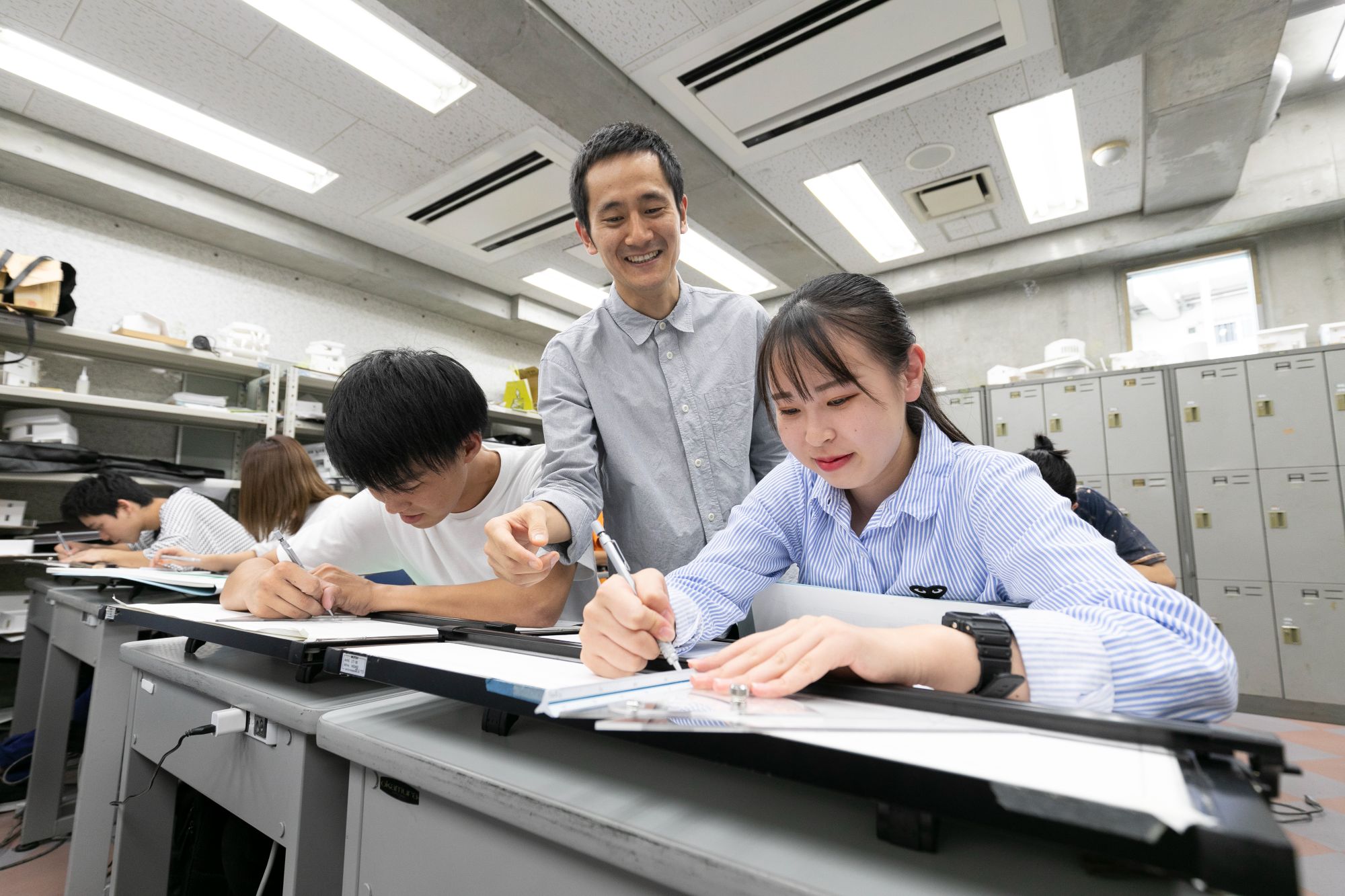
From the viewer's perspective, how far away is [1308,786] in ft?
7.39

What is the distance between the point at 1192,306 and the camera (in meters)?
4.27

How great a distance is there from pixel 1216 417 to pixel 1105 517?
74.8 inches

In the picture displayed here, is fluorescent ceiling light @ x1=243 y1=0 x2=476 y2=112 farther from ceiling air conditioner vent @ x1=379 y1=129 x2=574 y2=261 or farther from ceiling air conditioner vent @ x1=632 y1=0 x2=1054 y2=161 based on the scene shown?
ceiling air conditioner vent @ x1=632 y1=0 x2=1054 y2=161

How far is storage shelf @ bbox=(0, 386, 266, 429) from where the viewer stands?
2725 mm

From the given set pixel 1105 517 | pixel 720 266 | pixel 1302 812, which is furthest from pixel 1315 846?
pixel 720 266

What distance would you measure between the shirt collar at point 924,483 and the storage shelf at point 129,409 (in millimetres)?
3369

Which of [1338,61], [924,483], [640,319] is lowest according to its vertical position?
[924,483]

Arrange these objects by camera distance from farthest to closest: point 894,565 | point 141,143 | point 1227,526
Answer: point 1227,526 → point 141,143 → point 894,565

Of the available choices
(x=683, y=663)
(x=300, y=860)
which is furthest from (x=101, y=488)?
(x=683, y=663)

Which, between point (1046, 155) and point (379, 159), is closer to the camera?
point (379, 159)

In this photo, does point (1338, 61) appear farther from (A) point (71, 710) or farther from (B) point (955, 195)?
(A) point (71, 710)

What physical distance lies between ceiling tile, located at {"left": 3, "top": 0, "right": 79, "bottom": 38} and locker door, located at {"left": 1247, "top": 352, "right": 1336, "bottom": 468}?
547 cm

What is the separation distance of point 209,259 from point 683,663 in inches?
167

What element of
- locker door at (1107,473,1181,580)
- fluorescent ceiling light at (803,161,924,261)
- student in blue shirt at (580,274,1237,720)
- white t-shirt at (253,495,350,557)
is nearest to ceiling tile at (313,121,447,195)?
white t-shirt at (253,495,350,557)
